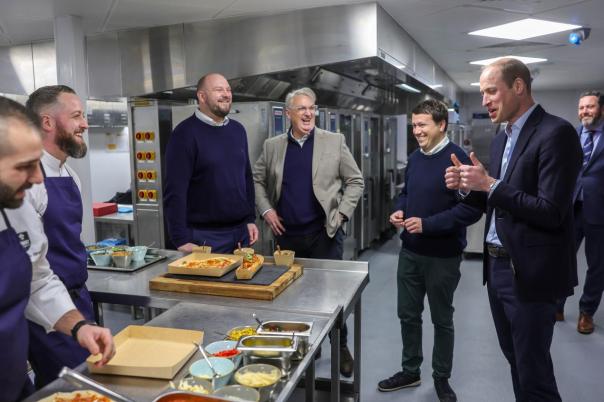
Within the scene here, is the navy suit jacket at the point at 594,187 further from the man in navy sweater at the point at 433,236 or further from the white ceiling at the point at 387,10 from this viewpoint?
the man in navy sweater at the point at 433,236

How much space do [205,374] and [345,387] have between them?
5.09 feet

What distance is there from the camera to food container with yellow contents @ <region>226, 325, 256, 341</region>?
1.57 meters

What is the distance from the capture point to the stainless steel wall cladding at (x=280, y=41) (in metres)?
3.81

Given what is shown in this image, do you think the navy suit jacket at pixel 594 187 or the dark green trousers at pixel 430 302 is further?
the navy suit jacket at pixel 594 187

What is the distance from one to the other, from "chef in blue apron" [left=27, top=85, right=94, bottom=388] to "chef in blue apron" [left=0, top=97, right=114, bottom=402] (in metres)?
0.25

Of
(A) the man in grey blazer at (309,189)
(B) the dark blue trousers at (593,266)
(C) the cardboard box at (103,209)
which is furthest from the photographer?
(C) the cardboard box at (103,209)

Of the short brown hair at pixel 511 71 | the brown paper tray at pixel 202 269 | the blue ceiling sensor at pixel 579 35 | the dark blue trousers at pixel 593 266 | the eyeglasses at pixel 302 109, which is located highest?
the blue ceiling sensor at pixel 579 35

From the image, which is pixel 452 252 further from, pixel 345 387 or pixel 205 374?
pixel 205 374

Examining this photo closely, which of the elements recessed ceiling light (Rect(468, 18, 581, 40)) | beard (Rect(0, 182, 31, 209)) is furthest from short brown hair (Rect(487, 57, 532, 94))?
recessed ceiling light (Rect(468, 18, 581, 40))

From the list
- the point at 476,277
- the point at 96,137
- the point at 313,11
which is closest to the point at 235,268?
the point at 313,11

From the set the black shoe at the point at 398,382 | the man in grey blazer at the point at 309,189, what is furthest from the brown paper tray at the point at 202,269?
the black shoe at the point at 398,382

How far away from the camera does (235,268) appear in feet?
7.25

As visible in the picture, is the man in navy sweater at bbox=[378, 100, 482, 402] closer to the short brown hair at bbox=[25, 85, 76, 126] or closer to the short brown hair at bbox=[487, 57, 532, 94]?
the short brown hair at bbox=[487, 57, 532, 94]

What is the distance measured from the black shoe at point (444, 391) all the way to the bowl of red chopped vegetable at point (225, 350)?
1.66 meters
